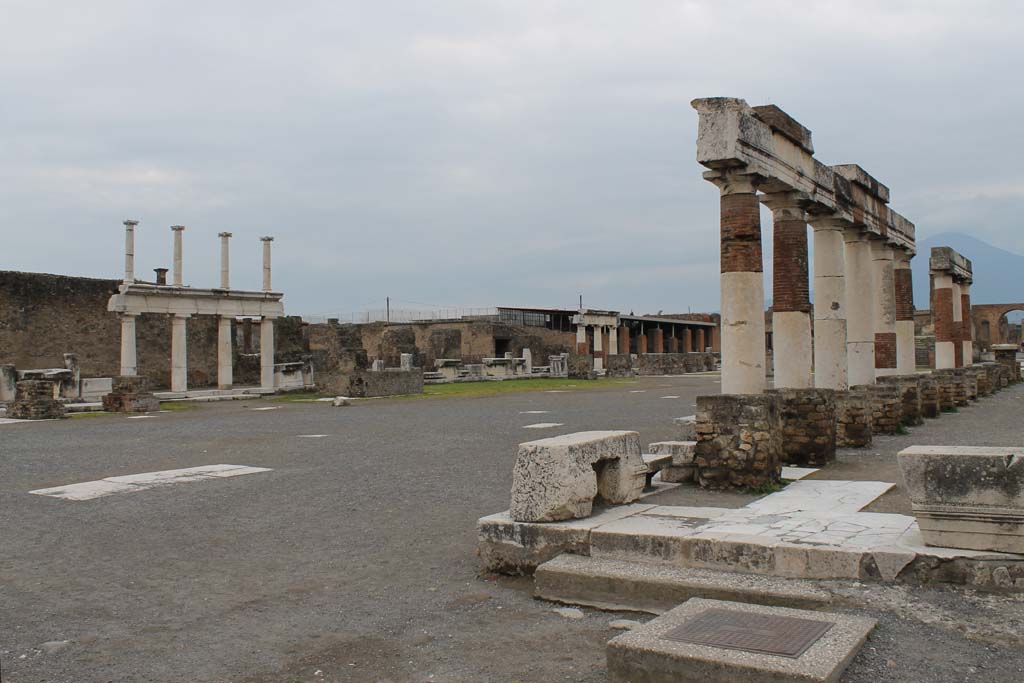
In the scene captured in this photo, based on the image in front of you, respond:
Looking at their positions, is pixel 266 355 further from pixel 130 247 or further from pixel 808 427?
pixel 808 427

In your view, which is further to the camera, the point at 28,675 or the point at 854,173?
the point at 854,173

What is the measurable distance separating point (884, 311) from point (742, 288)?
7.62 m

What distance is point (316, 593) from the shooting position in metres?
5.35

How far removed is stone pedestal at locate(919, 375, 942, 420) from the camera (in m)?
15.6

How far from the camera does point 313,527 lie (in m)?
7.22

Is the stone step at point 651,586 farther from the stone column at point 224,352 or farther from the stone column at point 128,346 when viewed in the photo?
the stone column at point 224,352

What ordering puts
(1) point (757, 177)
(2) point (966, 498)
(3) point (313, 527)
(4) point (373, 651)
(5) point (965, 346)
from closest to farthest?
(4) point (373, 651), (2) point (966, 498), (3) point (313, 527), (1) point (757, 177), (5) point (965, 346)

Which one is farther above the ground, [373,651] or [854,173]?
[854,173]

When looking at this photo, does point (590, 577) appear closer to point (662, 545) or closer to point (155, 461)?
point (662, 545)

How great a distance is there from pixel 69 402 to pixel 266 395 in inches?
296

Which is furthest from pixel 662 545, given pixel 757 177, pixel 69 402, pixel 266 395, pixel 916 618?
pixel 266 395

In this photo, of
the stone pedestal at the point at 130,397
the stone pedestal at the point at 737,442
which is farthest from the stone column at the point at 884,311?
the stone pedestal at the point at 130,397

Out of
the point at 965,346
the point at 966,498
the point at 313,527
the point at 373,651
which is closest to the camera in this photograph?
the point at 373,651

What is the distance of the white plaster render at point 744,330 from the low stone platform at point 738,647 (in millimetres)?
4430
